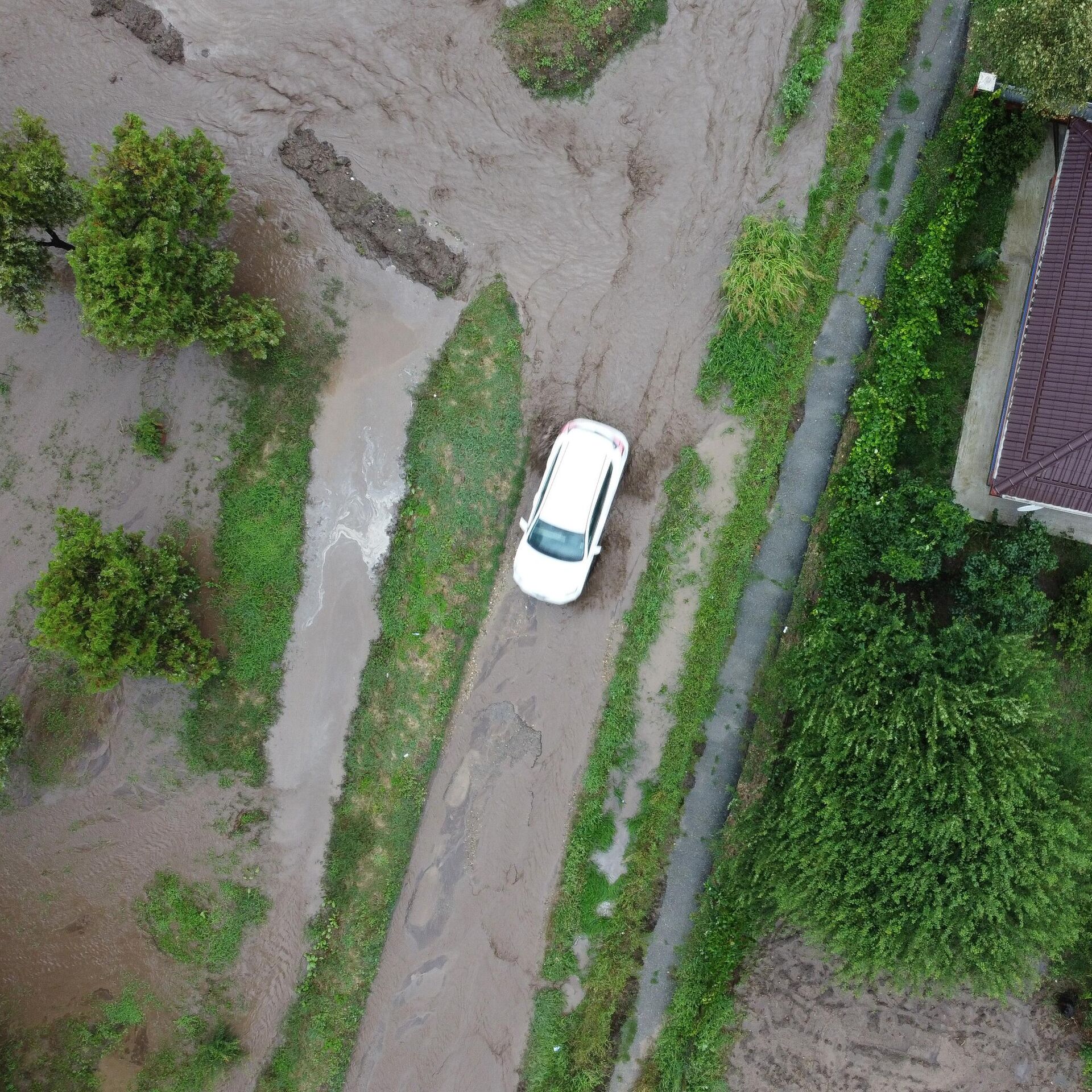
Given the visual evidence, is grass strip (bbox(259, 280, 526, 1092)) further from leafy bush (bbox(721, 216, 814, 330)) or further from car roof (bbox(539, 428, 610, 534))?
leafy bush (bbox(721, 216, 814, 330))

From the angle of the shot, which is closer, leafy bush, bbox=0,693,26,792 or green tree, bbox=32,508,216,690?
green tree, bbox=32,508,216,690

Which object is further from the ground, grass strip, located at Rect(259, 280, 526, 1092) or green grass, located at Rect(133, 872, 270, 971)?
grass strip, located at Rect(259, 280, 526, 1092)

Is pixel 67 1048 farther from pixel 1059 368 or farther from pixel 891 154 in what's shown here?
pixel 891 154

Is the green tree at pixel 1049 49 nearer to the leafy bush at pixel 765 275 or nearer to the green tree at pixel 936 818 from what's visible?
the leafy bush at pixel 765 275

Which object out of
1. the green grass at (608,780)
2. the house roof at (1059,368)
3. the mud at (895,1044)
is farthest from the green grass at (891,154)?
the mud at (895,1044)

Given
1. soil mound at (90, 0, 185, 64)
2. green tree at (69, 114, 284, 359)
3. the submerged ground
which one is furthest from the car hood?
soil mound at (90, 0, 185, 64)

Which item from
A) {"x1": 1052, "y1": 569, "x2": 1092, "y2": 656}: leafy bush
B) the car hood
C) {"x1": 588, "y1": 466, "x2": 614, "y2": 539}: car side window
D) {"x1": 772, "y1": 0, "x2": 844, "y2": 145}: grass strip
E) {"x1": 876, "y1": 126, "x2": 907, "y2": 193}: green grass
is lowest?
the car hood
